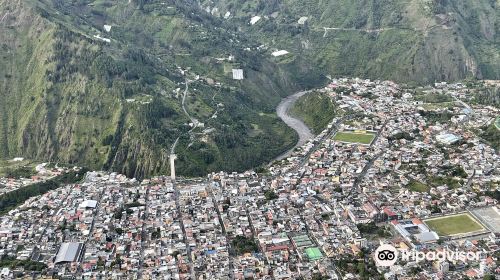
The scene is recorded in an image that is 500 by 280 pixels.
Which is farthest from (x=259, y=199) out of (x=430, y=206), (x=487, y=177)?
(x=487, y=177)

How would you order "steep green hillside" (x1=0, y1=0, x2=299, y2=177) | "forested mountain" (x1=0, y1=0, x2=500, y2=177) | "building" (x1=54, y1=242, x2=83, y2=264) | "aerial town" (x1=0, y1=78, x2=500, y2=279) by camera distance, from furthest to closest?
"forested mountain" (x1=0, y1=0, x2=500, y2=177) < "steep green hillside" (x1=0, y1=0, x2=299, y2=177) < "building" (x1=54, y1=242, x2=83, y2=264) < "aerial town" (x1=0, y1=78, x2=500, y2=279)

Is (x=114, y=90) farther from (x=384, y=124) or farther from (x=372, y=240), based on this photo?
(x=372, y=240)

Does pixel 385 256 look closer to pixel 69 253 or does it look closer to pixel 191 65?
pixel 69 253

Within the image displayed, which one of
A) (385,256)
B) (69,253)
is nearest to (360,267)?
(385,256)

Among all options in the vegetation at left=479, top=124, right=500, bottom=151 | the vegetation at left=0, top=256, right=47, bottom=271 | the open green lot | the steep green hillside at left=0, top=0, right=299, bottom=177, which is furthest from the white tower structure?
the vegetation at left=479, top=124, right=500, bottom=151

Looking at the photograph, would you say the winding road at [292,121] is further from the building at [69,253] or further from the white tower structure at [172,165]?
the building at [69,253]

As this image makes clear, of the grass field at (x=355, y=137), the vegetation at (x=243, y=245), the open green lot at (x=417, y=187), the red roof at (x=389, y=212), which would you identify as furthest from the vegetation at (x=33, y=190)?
the open green lot at (x=417, y=187)

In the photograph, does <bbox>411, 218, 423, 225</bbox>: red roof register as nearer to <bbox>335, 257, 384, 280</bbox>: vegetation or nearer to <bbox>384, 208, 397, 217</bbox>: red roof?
<bbox>384, 208, 397, 217</bbox>: red roof
